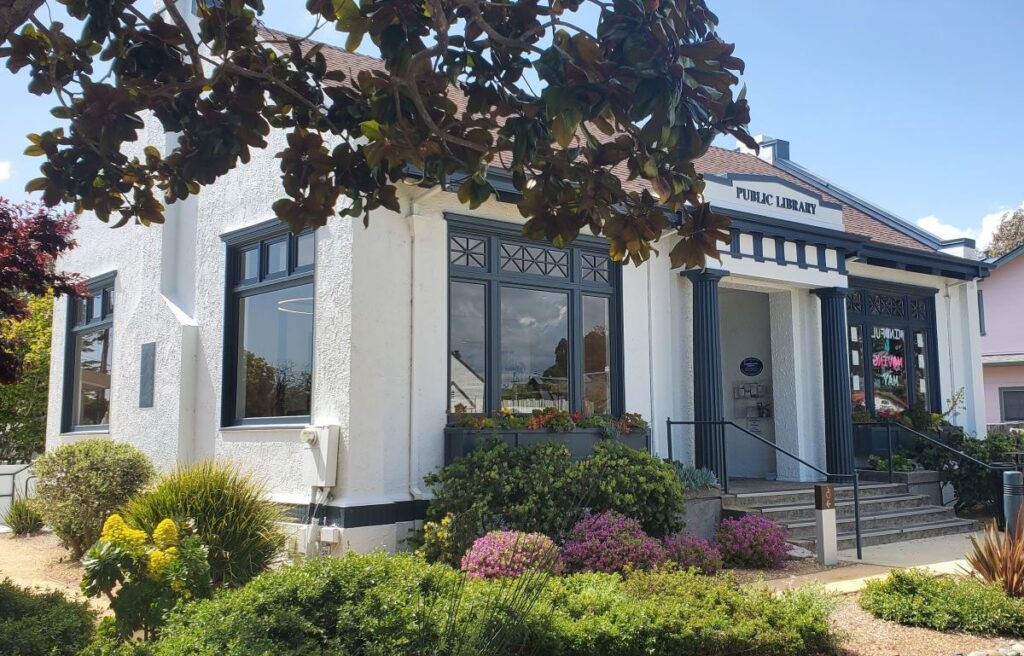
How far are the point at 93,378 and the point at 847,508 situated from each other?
11042mm

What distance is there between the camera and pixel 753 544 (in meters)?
9.39

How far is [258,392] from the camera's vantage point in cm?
1054

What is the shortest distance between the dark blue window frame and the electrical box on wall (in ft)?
19.3

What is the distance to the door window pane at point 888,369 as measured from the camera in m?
14.8

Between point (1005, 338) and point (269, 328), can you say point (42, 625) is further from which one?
point (1005, 338)

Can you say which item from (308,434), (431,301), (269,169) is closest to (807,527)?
(431,301)

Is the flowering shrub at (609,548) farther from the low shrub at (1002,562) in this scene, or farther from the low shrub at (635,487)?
the low shrub at (1002,562)

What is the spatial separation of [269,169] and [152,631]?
6.33 meters

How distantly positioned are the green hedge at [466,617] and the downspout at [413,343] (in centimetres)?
310

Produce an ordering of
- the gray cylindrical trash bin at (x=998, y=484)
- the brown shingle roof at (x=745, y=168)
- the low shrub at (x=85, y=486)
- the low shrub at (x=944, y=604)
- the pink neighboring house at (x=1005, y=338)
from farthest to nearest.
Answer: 1. the pink neighboring house at (x=1005, y=338)
2. the brown shingle roof at (x=745, y=168)
3. the gray cylindrical trash bin at (x=998, y=484)
4. the low shrub at (x=85, y=486)
5. the low shrub at (x=944, y=604)

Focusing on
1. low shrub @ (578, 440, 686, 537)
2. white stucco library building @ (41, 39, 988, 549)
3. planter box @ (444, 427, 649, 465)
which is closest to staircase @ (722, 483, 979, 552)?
white stucco library building @ (41, 39, 988, 549)

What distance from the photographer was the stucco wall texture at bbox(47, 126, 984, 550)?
9.09 meters

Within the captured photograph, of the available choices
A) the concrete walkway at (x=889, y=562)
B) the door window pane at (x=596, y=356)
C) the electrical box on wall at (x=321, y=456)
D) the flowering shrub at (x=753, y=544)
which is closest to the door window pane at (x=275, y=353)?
the electrical box on wall at (x=321, y=456)

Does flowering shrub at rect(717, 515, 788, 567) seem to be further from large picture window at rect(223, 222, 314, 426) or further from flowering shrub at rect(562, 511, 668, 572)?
large picture window at rect(223, 222, 314, 426)
